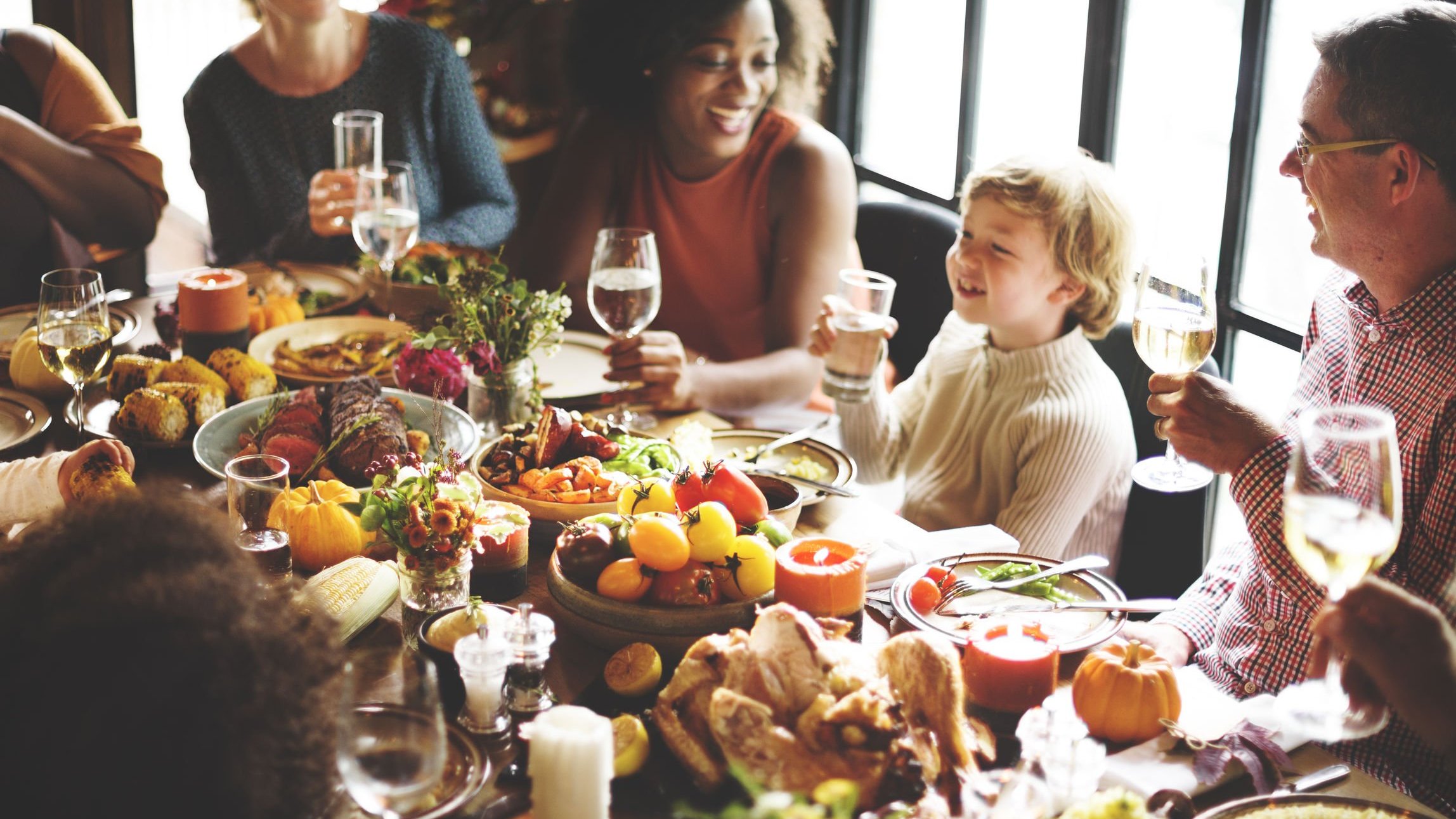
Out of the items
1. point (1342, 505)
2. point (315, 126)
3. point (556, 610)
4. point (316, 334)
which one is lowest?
point (556, 610)

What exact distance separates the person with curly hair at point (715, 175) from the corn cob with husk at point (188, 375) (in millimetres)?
1066

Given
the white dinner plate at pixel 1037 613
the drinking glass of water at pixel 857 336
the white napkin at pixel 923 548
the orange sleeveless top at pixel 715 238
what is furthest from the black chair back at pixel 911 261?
the white dinner plate at pixel 1037 613

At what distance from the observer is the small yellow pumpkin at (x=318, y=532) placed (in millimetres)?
1586

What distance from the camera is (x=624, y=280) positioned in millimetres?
2127

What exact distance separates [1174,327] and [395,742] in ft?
3.92

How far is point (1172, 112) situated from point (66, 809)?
9.65 ft

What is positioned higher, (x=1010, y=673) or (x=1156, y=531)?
(x=1010, y=673)

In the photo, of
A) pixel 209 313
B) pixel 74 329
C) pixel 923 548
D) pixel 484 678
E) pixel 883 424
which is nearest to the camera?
pixel 484 678

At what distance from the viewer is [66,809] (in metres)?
0.90

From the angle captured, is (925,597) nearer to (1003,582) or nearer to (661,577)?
(1003,582)

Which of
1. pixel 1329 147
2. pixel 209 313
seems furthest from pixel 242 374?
pixel 1329 147

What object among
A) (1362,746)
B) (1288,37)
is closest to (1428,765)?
(1362,746)

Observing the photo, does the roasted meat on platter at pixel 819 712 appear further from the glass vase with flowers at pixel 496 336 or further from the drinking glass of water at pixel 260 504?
the glass vase with flowers at pixel 496 336

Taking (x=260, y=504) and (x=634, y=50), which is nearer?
(x=260, y=504)
